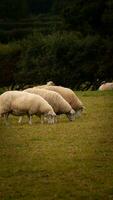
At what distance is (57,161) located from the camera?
1568 cm

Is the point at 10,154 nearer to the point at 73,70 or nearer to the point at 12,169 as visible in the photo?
the point at 12,169

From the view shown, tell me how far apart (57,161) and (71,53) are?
36958 mm

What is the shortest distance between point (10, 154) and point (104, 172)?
3019 millimetres

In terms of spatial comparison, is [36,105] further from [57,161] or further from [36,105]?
[57,161]

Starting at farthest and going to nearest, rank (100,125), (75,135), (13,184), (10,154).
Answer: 1. (100,125)
2. (75,135)
3. (10,154)
4. (13,184)

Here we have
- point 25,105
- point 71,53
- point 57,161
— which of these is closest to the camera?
point 57,161

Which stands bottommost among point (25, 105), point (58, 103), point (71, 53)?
point (25, 105)

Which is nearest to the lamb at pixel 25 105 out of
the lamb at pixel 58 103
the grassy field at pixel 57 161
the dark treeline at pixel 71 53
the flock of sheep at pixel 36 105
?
the flock of sheep at pixel 36 105

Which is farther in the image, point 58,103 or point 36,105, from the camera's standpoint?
point 58,103

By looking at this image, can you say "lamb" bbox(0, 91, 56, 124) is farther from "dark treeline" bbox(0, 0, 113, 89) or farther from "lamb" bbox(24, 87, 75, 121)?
"dark treeline" bbox(0, 0, 113, 89)

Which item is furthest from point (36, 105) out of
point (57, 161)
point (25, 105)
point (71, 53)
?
point (71, 53)

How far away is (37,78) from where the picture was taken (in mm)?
52812

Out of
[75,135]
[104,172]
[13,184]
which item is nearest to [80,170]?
[104,172]

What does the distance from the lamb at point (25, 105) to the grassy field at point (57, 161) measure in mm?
383
